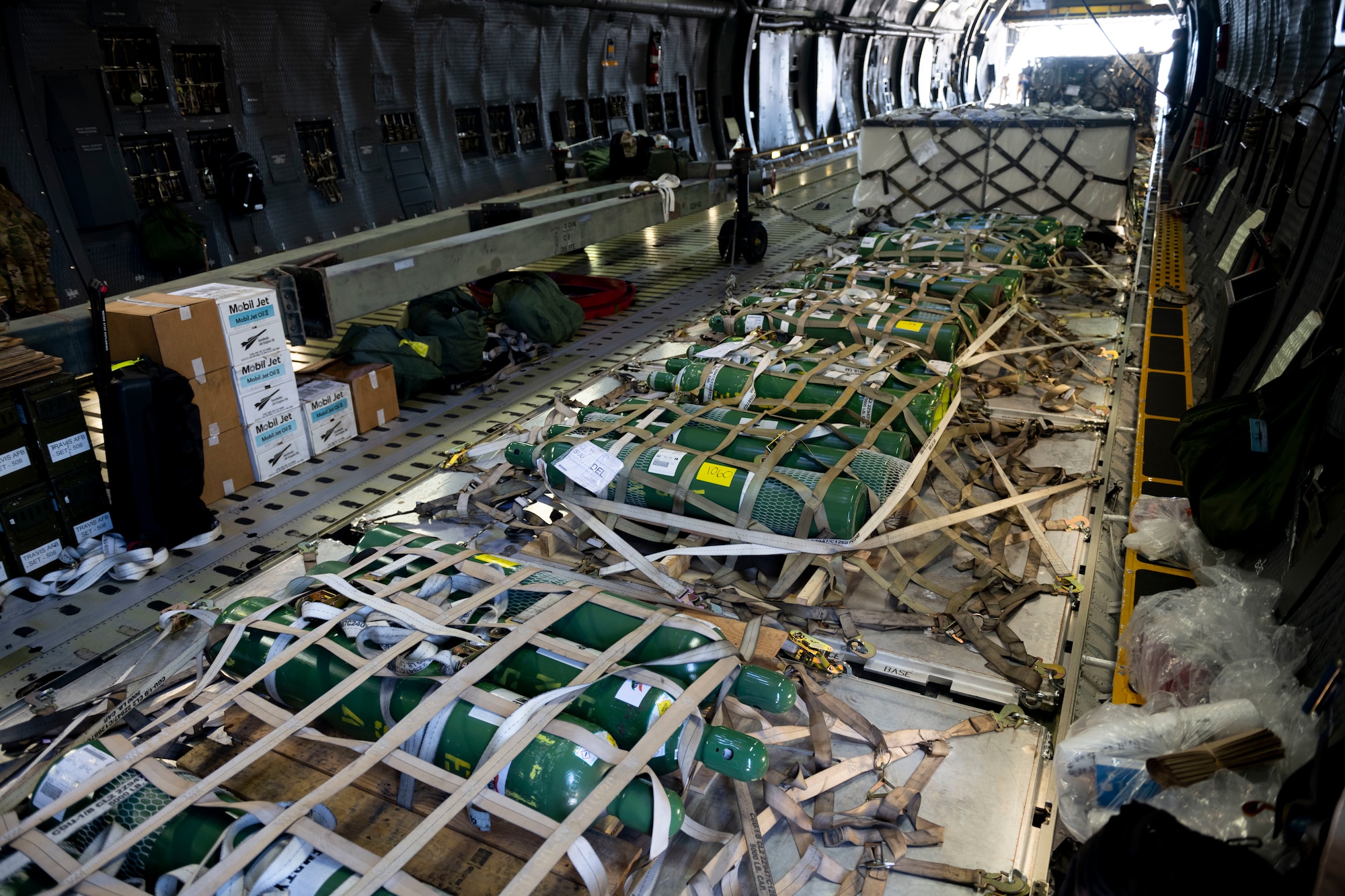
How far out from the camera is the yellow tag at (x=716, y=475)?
377 centimetres

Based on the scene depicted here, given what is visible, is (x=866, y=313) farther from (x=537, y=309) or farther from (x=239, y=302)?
(x=239, y=302)

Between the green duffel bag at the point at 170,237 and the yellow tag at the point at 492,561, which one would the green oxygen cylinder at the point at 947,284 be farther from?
the green duffel bag at the point at 170,237

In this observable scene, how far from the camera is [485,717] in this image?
95.5 inches

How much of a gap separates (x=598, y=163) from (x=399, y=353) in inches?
182

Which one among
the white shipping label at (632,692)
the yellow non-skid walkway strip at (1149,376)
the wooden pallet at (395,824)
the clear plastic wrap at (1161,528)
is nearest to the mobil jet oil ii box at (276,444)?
the wooden pallet at (395,824)

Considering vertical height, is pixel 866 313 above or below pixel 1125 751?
A: above

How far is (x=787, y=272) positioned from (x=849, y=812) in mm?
7420

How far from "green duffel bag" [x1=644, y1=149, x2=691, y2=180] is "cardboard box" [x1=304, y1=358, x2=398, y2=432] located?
4.43 meters

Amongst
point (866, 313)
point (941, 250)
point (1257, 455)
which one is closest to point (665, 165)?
point (941, 250)

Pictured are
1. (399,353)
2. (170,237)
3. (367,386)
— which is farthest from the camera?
(170,237)

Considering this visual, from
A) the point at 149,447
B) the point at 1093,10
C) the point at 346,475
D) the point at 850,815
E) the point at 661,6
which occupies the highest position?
the point at 1093,10

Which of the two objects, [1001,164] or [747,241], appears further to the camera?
[1001,164]

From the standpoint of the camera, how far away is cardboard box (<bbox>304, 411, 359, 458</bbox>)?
523cm

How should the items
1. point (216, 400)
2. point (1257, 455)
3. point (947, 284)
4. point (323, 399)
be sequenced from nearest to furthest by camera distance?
point (1257, 455), point (216, 400), point (323, 399), point (947, 284)
